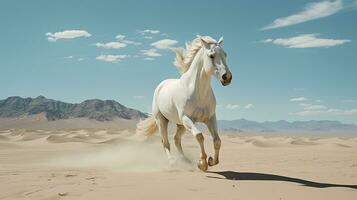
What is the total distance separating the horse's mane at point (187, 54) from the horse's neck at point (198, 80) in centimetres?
32

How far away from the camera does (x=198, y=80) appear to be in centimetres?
731

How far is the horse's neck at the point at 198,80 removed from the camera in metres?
7.27

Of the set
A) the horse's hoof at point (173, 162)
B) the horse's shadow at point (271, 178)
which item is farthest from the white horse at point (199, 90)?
the horse's hoof at point (173, 162)

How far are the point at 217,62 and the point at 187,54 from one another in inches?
49.5

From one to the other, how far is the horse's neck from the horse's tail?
98.8 inches

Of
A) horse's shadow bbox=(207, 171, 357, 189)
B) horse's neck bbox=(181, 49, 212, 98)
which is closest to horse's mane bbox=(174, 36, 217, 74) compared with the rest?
horse's neck bbox=(181, 49, 212, 98)

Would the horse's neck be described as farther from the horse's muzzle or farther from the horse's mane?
the horse's muzzle

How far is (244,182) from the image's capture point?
6.09 meters

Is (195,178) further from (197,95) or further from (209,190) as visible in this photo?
(197,95)

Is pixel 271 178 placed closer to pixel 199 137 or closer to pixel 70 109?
pixel 199 137

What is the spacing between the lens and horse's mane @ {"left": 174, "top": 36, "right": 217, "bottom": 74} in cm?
787

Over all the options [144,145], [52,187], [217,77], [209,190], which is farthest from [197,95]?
[144,145]

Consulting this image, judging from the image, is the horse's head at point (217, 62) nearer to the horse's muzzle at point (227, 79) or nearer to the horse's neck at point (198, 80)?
the horse's muzzle at point (227, 79)

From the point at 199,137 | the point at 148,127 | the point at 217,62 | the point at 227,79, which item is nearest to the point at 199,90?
the point at 217,62
